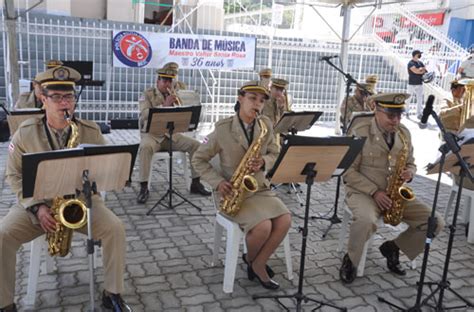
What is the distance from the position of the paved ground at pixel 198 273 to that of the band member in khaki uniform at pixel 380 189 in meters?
0.25

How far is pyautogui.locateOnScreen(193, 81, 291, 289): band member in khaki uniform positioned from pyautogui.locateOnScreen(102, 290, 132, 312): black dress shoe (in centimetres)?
114

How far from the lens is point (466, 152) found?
394 cm

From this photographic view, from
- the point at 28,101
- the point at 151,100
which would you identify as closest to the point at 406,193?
the point at 151,100

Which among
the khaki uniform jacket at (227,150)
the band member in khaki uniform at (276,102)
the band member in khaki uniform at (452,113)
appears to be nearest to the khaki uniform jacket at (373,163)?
the khaki uniform jacket at (227,150)

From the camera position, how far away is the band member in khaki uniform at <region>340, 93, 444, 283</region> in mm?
4273

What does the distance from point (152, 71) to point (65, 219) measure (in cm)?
893

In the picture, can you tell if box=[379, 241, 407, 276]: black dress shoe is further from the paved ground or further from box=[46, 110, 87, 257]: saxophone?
box=[46, 110, 87, 257]: saxophone

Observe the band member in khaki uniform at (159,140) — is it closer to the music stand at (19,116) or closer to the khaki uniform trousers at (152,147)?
the khaki uniform trousers at (152,147)

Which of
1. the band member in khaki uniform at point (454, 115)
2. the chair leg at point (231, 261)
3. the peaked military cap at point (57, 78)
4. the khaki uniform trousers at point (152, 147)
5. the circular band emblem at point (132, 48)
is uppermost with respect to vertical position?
the circular band emblem at point (132, 48)

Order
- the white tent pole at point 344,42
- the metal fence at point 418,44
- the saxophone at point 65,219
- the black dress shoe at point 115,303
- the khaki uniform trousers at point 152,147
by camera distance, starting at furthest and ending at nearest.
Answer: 1. the metal fence at point 418,44
2. the white tent pole at point 344,42
3. the khaki uniform trousers at point 152,147
4. the black dress shoe at point 115,303
5. the saxophone at point 65,219

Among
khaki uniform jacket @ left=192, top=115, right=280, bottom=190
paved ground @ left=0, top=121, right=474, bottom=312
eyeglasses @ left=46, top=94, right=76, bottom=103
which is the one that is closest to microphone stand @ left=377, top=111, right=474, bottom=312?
paved ground @ left=0, top=121, right=474, bottom=312

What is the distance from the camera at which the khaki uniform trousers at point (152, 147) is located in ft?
20.6

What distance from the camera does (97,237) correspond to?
11.6 feet

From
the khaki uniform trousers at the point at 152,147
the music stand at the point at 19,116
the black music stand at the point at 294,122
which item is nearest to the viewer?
the music stand at the point at 19,116
